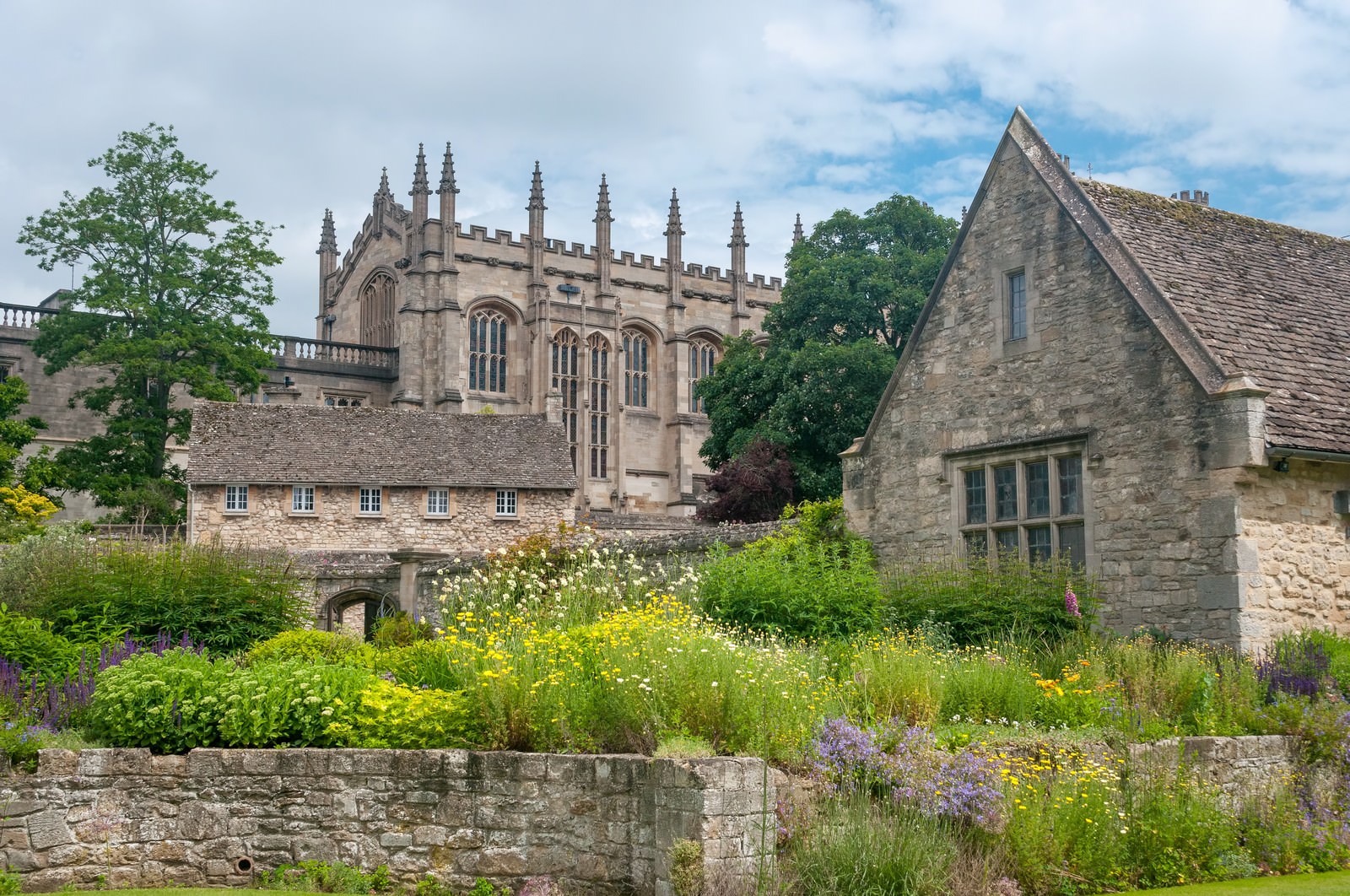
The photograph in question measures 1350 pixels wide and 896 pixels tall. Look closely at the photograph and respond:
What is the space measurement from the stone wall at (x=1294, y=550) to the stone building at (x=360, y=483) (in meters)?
22.2

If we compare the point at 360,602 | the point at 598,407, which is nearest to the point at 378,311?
the point at 598,407

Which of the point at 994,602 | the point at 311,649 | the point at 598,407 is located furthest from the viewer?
the point at 598,407

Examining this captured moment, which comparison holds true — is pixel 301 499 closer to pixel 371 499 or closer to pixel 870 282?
pixel 371 499

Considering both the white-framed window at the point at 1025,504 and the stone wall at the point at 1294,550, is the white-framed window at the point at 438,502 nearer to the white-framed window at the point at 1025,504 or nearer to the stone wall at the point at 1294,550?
the white-framed window at the point at 1025,504

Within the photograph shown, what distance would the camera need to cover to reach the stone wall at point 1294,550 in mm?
14812

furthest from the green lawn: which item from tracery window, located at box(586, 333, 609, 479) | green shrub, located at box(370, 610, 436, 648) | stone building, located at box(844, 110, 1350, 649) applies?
tracery window, located at box(586, 333, 609, 479)

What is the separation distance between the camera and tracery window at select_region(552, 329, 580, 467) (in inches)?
2523

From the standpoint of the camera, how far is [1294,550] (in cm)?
1521

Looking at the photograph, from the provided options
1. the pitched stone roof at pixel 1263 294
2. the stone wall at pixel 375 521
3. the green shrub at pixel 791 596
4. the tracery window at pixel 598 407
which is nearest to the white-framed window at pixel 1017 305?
the pitched stone roof at pixel 1263 294

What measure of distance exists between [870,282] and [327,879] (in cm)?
3201

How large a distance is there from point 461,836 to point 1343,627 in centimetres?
1063

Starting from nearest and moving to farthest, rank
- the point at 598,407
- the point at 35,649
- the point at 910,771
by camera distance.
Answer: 1. the point at 910,771
2. the point at 35,649
3. the point at 598,407

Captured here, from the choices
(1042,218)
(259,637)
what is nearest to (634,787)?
(259,637)

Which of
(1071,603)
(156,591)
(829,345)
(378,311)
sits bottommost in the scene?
(1071,603)
